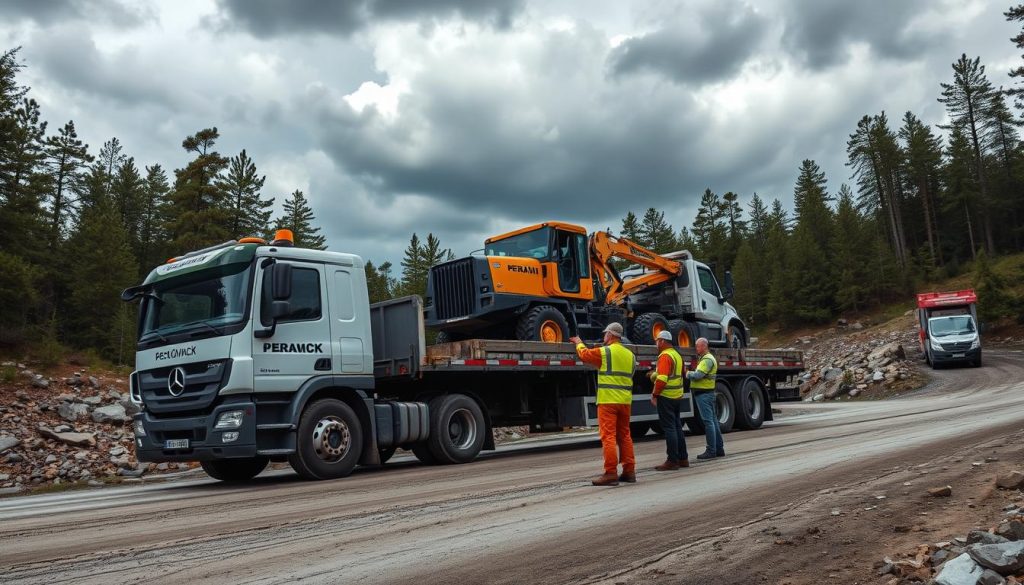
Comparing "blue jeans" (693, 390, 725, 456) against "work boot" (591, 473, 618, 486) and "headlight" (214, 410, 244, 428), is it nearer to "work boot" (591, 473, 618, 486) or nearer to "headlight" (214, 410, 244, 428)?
"work boot" (591, 473, 618, 486)

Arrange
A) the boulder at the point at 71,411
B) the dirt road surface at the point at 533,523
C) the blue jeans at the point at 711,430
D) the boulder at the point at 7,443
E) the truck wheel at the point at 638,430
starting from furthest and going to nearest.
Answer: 1. the boulder at the point at 71,411
2. the truck wheel at the point at 638,430
3. the boulder at the point at 7,443
4. the blue jeans at the point at 711,430
5. the dirt road surface at the point at 533,523

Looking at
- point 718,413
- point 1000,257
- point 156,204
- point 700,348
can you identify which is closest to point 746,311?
point 1000,257

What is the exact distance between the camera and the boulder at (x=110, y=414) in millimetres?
18609

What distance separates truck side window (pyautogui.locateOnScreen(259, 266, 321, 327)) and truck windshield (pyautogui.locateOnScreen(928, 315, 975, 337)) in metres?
30.8

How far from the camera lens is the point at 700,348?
11086 millimetres

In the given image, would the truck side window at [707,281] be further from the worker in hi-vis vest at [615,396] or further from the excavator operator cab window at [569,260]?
the worker in hi-vis vest at [615,396]

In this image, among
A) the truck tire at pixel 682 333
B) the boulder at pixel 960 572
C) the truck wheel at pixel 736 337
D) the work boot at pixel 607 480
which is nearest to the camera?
the boulder at pixel 960 572

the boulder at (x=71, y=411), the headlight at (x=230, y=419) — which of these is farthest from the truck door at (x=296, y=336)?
the boulder at (x=71, y=411)

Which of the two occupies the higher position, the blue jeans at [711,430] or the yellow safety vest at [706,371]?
the yellow safety vest at [706,371]

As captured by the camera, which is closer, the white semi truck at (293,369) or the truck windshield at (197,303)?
the white semi truck at (293,369)

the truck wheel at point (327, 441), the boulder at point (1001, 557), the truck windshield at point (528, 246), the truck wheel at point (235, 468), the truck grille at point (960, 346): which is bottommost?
the boulder at point (1001, 557)

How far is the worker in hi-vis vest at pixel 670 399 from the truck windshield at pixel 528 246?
16.2 feet

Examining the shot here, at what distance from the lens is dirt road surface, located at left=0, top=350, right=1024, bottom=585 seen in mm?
4391

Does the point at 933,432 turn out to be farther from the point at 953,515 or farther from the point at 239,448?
the point at 239,448
